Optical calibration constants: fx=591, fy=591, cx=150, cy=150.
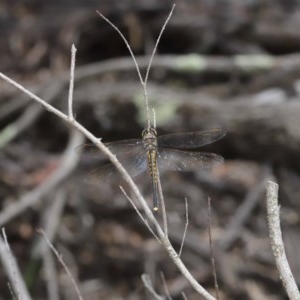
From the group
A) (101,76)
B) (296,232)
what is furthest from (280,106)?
(101,76)

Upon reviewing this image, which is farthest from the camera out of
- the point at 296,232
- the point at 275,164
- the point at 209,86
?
the point at 209,86

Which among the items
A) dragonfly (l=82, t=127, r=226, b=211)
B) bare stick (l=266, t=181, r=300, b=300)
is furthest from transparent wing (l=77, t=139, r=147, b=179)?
bare stick (l=266, t=181, r=300, b=300)

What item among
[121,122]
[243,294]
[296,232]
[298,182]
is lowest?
[243,294]

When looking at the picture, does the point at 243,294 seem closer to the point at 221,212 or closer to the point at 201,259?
the point at 201,259

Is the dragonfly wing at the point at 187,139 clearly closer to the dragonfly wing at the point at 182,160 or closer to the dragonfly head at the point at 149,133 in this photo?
the dragonfly wing at the point at 182,160

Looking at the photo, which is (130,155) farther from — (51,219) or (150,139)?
(51,219)

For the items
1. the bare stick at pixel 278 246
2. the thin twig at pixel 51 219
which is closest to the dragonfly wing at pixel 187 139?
the bare stick at pixel 278 246

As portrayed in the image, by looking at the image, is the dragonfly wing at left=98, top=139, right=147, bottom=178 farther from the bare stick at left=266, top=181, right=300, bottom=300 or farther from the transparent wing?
the bare stick at left=266, top=181, right=300, bottom=300
